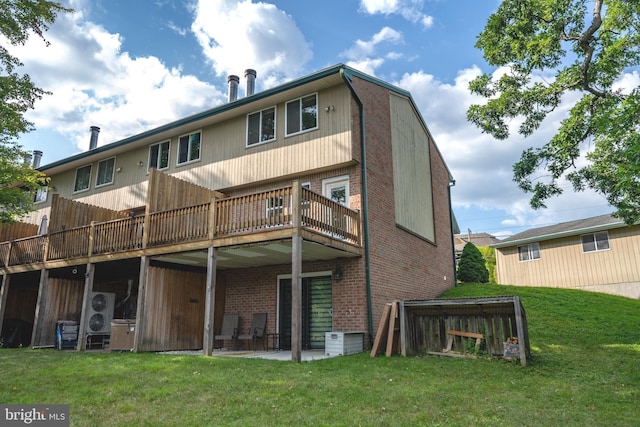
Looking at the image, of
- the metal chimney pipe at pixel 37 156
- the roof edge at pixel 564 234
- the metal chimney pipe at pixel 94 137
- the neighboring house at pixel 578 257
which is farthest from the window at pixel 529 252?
the metal chimney pipe at pixel 37 156

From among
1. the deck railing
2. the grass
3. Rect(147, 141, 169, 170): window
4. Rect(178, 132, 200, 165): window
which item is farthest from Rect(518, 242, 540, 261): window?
Rect(147, 141, 169, 170): window

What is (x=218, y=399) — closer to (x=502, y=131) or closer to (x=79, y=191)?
(x=502, y=131)

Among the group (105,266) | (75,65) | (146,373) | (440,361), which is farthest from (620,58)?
(105,266)

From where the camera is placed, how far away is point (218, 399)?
5.77 meters

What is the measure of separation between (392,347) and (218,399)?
5.03 meters

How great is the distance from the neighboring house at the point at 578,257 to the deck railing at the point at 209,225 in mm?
14256

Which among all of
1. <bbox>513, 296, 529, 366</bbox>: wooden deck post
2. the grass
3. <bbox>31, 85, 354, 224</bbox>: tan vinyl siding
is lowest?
the grass

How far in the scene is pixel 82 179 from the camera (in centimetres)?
1897

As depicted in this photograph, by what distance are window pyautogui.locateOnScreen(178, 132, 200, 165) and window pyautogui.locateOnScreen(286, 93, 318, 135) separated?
3.97 metres

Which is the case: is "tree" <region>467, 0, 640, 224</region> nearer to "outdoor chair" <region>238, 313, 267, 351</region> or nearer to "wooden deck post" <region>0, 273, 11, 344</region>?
"outdoor chair" <region>238, 313, 267, 351</region>

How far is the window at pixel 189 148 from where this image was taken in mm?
15359

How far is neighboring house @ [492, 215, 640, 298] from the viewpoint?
741 inches

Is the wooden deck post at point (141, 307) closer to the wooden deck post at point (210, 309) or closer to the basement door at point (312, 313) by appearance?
the wooden deck post at point (210, 309)

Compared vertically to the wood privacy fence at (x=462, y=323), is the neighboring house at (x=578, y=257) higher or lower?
higher
